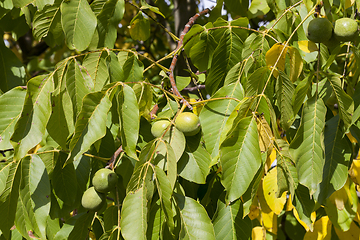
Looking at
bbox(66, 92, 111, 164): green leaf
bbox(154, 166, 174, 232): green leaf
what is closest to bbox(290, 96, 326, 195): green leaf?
bbox(154, 166, 174, 232): green leaf

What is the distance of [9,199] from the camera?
123 centimetres

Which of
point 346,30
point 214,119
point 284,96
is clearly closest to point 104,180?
point 214,119

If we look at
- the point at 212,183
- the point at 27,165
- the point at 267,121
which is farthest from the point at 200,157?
the point at 27,165

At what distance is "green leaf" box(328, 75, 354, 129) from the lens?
1.13 m

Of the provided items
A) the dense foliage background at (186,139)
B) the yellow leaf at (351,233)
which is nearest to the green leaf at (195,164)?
the dense foliage background at (186,139)

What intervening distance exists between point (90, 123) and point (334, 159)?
92cm

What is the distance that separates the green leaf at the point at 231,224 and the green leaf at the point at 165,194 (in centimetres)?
33

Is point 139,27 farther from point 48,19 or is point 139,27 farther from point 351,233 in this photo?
point 351,233

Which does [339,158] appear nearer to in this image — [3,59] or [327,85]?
[327,85]

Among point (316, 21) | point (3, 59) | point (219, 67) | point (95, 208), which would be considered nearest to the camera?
point (316, 21)

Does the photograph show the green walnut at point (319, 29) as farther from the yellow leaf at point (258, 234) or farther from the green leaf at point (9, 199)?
the green leaf at point (9, 199)

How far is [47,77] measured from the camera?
1.23m

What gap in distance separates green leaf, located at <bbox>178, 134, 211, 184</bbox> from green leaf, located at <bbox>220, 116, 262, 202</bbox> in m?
0.17

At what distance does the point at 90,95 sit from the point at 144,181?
36cm
